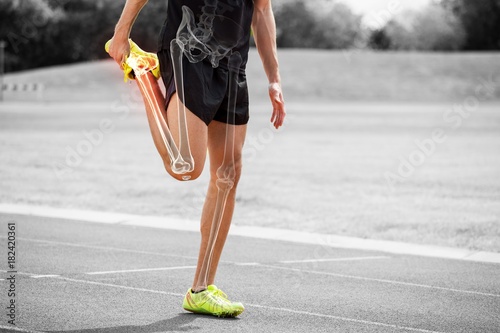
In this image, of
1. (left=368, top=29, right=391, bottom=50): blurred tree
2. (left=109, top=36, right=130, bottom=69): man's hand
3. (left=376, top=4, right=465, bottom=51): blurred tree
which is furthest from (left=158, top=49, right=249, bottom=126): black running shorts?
(left=376, top=4, right=465, bottom=51): blurred tree

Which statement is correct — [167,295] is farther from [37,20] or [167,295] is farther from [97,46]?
[97,46]

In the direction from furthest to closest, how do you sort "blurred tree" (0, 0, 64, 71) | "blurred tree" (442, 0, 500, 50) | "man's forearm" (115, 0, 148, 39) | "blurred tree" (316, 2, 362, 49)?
"blurred tree" (316, 2, 362, 49), "blurred tree" (442, 0, 500, 50), "blurred tree" (0, 0, 64, 71), "man's forearm" (115, 0, 148, 39)

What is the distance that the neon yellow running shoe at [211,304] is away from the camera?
4.88m

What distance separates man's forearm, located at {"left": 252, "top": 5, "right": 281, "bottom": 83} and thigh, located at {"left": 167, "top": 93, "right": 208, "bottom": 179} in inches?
25.0

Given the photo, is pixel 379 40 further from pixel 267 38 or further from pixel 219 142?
pixel 219 142

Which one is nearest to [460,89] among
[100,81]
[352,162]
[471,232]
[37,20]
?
[100,81]

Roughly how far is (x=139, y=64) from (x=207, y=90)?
1.46 feet

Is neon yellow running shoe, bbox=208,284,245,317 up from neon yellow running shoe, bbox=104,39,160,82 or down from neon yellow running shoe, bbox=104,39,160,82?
down

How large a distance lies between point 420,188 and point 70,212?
617cm

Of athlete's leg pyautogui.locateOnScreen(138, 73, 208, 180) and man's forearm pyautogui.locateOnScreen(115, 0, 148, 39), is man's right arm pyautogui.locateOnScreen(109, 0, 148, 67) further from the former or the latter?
athlete's leg pyautogui.locateOnScreen(138, 73, 208, 180)

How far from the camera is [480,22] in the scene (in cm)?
7725

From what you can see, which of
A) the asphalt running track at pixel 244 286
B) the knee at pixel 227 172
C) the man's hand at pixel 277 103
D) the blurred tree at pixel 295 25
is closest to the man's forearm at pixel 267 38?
the man's hand at pixel 277 103

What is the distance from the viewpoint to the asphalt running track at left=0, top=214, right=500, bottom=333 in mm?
4832
